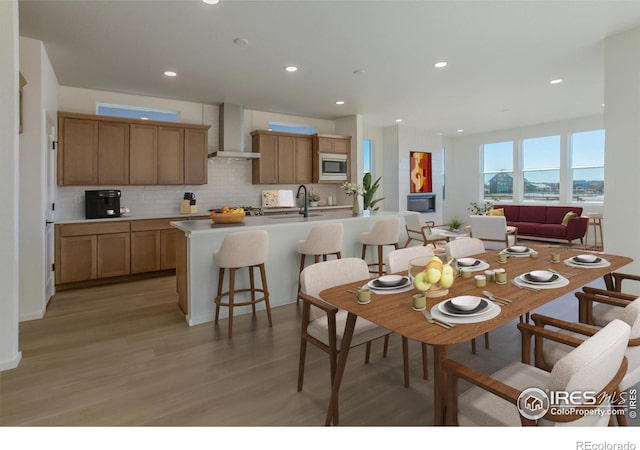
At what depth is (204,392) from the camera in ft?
7.34

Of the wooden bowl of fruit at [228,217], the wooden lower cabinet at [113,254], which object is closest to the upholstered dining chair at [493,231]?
the wooden bowl of fruit at [228,217]

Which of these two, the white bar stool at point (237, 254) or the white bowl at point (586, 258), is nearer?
the white bowl at point (586, 258)

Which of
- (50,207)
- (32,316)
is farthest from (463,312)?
(50,207)

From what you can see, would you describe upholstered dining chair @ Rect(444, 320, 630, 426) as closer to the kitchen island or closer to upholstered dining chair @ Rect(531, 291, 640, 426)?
upholstered dining chair @ Rect(531, 291, 640, 426)

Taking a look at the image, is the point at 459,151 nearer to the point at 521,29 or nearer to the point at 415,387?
the point at 521,29

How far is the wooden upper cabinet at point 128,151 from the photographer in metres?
4.77

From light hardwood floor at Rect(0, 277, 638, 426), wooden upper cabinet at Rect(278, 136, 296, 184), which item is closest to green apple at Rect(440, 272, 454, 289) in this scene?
light hardwood floor at Rect(0, 277, 638, 426)

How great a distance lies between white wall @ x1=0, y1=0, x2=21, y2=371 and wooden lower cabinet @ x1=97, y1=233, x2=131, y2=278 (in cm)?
239

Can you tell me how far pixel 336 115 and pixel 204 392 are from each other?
6.23m

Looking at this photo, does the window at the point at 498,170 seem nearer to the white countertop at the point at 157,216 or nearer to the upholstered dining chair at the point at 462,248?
the white countertop at the point at 157,216

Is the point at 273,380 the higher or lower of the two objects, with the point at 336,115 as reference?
lower

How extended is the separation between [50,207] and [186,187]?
206 centimetres

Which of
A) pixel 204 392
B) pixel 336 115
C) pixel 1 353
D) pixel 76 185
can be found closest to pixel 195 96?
pixel 76 185

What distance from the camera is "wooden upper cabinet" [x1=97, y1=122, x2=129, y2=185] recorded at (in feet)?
16.4
